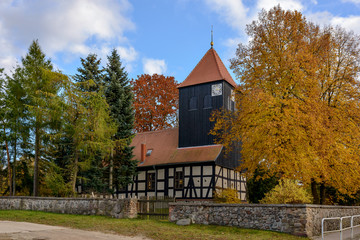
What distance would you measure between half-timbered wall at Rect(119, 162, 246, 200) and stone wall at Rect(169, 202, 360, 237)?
11567 millimetres

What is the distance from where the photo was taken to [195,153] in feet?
97.6

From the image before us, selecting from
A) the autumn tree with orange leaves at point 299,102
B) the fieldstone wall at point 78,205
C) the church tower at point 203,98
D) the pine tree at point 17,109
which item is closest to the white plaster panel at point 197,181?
the church tower at point 203,98

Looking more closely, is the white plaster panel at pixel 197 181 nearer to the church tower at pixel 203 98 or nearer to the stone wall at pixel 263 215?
the church tower at pixel 203 98

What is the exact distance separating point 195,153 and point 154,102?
14349mm

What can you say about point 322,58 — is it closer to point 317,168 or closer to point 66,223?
point 317,168

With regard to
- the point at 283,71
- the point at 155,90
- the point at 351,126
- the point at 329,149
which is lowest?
the point at 329,149

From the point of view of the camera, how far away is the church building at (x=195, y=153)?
94.2ft

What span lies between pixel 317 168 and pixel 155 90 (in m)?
28.5

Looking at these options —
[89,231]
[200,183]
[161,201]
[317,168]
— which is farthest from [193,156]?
[89,231]

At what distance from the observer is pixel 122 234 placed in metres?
12.8

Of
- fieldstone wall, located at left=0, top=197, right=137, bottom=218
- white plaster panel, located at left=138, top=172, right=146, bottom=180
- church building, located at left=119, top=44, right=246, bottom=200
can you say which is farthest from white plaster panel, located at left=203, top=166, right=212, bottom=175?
fieldstone wall, located at left=0, top=197, right=137, bottom=218

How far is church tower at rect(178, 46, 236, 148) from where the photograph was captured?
3017cm

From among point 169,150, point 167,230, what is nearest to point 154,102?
point 169,150

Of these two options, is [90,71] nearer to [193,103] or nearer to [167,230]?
[193,103]
